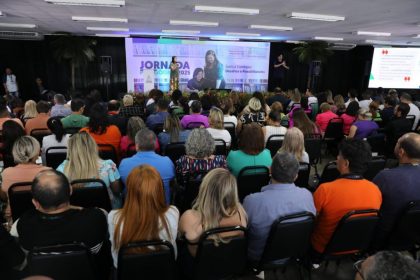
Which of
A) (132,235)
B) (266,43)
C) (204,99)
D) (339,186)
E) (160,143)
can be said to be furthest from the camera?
(266,43)

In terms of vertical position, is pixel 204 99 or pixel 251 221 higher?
pixel 204 99

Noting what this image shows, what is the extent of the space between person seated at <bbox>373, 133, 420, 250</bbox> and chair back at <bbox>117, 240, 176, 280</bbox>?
1.71 meters

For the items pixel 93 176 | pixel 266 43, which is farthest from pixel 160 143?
pixel 266 43

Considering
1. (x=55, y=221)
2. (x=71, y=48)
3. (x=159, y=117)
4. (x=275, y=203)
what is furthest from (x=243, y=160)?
(x=71, y=48)

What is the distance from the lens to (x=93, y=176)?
2.56 meters

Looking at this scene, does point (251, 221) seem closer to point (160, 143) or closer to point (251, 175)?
point (251, 175)

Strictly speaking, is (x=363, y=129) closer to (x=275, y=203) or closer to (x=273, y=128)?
(x=273, y=128)

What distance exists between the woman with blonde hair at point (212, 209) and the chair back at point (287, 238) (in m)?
0.27

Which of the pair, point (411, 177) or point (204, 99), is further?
point (204, 99)

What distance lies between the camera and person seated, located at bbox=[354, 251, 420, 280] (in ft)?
3.41

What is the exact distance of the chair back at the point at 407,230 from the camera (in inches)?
84.9

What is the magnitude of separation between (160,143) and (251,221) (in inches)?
87.6

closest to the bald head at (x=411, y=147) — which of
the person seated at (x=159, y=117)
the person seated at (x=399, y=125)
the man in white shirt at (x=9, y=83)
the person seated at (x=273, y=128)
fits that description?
the person seated at (x=273, y=128)

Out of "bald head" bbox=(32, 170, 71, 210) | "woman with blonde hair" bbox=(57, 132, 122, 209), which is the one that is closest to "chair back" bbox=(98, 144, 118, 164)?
"woman with blonde hair" bbox=(57, 132, 122, 209)
